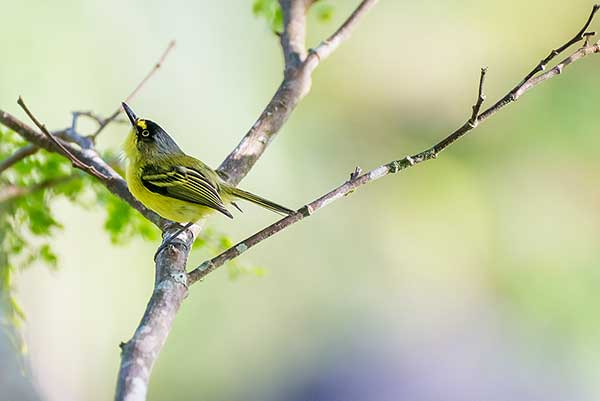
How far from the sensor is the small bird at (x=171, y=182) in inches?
134

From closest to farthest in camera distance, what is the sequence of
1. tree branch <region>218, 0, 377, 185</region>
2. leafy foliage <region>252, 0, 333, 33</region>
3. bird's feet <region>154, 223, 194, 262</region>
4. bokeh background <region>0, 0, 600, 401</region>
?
bird's feet <region>154, 223, 194, 262</region> → tree branch <region>218, 0, 377, 185</region> → leafy foliage <region>252, 0, 333, 33</region> → bokeh background <region>0, 0, 600, 401</region>

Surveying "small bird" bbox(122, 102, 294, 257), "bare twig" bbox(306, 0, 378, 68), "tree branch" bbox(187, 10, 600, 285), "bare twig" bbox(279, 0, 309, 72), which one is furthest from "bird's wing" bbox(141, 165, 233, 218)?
"tree branch" bbox(187, 10, 600, 285)

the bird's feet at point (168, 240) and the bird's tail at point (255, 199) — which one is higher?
the bird's tail at point (255, 199)

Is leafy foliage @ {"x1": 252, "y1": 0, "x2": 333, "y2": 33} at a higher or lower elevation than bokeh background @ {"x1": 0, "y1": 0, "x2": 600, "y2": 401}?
lower

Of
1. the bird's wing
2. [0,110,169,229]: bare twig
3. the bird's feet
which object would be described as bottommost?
the bird's feet

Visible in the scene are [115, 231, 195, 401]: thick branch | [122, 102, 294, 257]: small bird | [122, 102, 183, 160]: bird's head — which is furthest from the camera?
[122, 102, 183, 160]: bird's head

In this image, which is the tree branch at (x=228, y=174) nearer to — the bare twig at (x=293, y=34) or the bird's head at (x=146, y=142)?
A: the bare twig at (x=293, y=34)

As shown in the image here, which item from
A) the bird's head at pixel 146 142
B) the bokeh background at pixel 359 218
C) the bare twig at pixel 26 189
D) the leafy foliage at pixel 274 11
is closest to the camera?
the bare twig at pixel 26 189

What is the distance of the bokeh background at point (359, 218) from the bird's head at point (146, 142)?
1.47m

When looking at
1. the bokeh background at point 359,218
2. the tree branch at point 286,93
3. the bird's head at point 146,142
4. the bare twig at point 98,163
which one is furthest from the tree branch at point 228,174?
the bokeh background at point 359,218

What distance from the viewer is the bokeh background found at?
558cm

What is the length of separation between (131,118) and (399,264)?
190 inches

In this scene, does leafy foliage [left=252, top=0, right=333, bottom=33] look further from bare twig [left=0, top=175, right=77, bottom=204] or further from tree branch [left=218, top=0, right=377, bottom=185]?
bare twig [left=0, top=175, right=77, bottom=204]

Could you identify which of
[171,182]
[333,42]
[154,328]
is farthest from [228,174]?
[154,328]
